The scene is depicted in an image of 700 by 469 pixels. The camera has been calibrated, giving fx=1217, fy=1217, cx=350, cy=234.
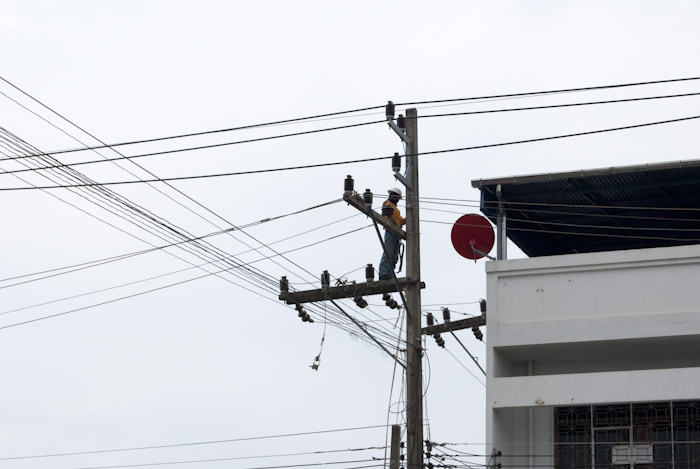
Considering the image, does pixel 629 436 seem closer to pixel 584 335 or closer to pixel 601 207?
pixel 584 335

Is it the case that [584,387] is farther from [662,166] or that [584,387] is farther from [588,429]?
[662,166]

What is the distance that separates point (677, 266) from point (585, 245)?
4543mm

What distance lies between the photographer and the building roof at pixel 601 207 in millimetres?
18547

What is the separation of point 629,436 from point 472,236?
404 centimetres

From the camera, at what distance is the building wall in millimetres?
16875

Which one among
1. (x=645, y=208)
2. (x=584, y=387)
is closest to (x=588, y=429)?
(x=584, y=387)

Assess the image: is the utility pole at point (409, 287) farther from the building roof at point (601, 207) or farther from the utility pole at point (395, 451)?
the building roof at point (601, 207)

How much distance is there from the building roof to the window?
10.1ft

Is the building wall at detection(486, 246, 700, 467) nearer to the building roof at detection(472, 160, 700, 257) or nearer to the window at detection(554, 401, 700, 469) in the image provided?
the window at detection(554, 401, 700, 469)

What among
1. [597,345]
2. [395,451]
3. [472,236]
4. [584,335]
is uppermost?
[472,236]

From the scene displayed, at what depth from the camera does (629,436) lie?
680 inches

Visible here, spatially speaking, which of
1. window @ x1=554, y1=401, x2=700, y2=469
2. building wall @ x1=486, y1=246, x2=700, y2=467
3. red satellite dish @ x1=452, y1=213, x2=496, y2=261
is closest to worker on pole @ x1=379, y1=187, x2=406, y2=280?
red satellite dish @ x1=452, y1=213, x2=496, y2=261

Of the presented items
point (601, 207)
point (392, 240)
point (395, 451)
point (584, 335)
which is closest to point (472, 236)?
point (392, 240)

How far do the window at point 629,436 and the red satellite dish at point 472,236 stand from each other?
2.86m
